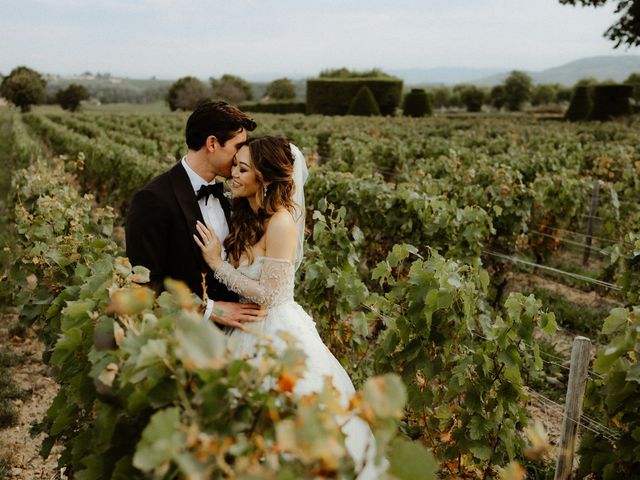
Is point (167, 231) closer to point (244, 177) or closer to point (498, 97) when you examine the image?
point (244, 177)

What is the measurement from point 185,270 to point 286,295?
1.64 feet

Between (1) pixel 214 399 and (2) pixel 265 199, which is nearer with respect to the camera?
(1) pixel 214 399

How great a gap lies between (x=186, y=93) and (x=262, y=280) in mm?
72643

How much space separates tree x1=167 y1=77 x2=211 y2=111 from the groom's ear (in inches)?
2651

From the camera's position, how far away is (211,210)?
3.04 m

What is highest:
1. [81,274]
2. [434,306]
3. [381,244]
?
[81,274]

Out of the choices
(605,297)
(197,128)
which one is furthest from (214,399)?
(605,297)

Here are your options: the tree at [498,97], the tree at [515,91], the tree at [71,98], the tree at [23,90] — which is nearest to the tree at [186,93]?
the tree at [71,98]

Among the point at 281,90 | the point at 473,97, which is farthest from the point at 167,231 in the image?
the point at 281,90

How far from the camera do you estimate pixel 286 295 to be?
9.41ft

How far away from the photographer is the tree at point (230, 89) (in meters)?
72.4

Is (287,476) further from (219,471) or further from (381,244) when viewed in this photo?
(381,244)

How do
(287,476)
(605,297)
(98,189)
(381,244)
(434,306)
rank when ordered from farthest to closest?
(98,189), (605,297), (381,244), (434,306), (287,476)

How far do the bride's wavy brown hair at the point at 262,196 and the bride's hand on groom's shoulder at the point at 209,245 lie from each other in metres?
0.09
